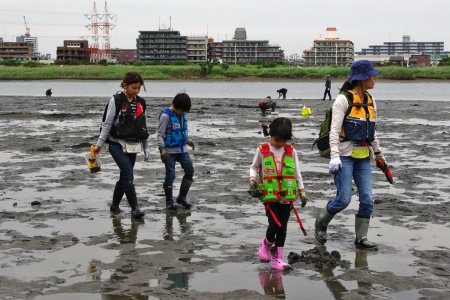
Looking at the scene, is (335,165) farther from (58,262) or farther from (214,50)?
(214,50)

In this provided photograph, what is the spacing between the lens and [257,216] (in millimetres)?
9047

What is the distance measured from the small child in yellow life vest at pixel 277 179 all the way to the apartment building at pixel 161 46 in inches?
6161

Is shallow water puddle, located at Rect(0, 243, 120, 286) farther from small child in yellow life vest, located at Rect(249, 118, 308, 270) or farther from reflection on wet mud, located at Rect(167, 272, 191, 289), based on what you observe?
small child in yellow life vest, located at Rect(249, 118, 308, 270)

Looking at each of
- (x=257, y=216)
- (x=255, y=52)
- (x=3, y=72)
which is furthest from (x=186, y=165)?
(x=255, y=52)

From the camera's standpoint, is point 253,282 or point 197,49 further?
point 197,49

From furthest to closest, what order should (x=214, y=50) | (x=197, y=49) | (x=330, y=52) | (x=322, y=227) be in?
(x=214, y=50) → (x=330, y=52) → (x=197, y=49) → (x=322, y=227)

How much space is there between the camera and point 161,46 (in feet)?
542

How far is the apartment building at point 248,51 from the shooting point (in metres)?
176

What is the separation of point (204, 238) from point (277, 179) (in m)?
1.52

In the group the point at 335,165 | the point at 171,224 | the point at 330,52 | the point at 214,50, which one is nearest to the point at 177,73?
the point at 171,224

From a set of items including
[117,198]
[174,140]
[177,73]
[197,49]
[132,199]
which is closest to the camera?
[132,199]

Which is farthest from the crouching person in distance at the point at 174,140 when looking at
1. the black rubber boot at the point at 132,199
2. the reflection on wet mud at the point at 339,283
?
the reflection on wet mud at the point at 339,283

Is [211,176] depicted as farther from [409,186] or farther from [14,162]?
[14,162]

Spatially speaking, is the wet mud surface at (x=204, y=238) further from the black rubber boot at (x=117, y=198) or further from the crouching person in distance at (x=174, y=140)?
the crouching person in distance at (x=174, y=140)
